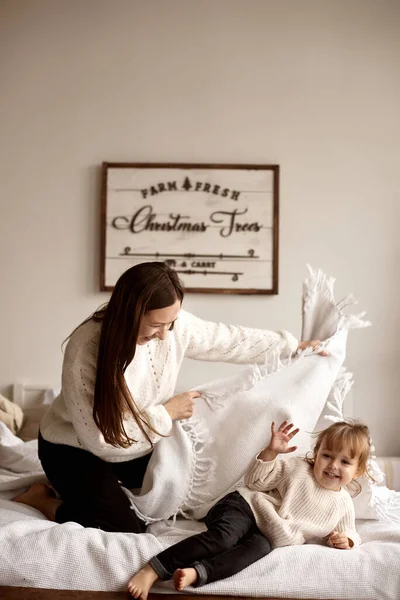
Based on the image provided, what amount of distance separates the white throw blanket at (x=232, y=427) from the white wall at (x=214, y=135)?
1058 mm

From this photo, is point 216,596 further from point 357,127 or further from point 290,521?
point 357,127

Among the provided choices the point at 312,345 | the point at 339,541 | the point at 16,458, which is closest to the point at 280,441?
the point at 339,541

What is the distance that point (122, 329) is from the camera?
1804 millimetres

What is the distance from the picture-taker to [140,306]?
1781mm

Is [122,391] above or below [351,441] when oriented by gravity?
above

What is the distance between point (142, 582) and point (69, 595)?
0.16 metres

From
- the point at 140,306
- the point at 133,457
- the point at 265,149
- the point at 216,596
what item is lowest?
the point at 216,596

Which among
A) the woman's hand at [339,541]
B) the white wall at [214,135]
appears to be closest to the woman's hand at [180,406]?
the woman's hand at [339,541]

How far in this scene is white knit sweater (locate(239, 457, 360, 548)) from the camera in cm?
176

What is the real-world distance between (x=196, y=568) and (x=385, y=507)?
0.68 meters

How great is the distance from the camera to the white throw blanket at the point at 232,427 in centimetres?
200

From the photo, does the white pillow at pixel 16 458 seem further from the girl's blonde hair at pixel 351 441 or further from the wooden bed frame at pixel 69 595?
the girl's blonde hair at pixel 351 441

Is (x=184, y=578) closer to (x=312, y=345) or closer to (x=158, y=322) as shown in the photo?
(x=158, y=322)

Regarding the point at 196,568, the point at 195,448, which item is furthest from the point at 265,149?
the point at 196,568
